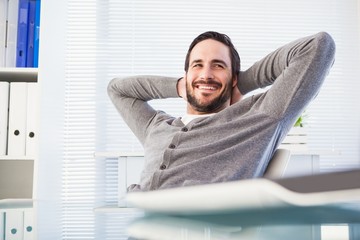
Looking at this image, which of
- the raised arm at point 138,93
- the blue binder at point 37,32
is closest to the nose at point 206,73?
the raised arm at point 138,93

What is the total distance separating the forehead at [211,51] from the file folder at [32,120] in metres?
0.94

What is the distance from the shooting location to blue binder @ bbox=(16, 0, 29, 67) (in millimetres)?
2303

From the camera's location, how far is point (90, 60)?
2924 millimetres

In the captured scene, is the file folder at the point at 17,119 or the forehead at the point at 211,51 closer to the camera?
the forehead at the point at 211,51

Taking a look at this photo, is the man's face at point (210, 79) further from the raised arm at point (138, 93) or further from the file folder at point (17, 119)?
the file folder at point (17, 119)

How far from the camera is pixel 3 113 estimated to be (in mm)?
2201

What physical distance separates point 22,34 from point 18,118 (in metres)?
0.44

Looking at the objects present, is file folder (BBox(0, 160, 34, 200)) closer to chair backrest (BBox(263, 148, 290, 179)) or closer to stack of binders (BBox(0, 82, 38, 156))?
stack of binders (BBox(0, 82, 38, 156))

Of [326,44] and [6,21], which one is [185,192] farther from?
[6,21]

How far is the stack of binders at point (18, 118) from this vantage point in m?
2.18

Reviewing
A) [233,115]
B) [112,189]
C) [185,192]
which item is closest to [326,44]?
[233,115]

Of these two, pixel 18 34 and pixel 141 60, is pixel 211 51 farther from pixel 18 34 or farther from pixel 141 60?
pixel 141 60

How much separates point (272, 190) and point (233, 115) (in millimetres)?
1192

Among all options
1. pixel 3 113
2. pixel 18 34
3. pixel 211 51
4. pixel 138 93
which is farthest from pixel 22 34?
pixel 211 51
